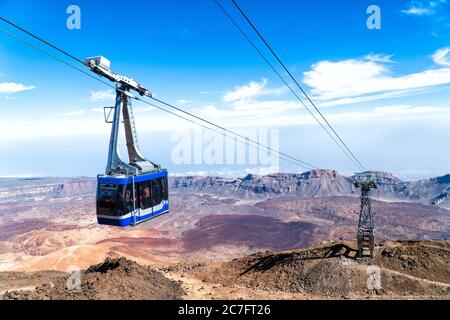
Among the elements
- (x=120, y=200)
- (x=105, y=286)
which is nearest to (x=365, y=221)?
(x=105, y=286)

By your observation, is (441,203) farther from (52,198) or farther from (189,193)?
(52,198)

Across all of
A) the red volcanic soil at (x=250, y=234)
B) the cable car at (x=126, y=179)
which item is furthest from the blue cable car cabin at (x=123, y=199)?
the red volcanic soil at (x=250, y=234)

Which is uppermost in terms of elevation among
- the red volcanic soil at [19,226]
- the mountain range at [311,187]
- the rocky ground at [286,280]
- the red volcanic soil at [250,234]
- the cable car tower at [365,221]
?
the cable car tower at [365,221]

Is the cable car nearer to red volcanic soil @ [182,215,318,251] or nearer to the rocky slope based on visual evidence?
red volcanic soil @ [182,215,318,251]

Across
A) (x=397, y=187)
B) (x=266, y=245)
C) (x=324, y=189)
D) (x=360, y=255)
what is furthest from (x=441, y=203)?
(x=360, y=255)

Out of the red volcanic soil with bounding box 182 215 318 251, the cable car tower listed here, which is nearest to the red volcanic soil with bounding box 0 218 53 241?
the red volcanic soil with bounding box 182 215 318 251

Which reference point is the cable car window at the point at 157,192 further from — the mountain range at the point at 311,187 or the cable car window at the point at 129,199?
the mountain range at the point at 311,187
